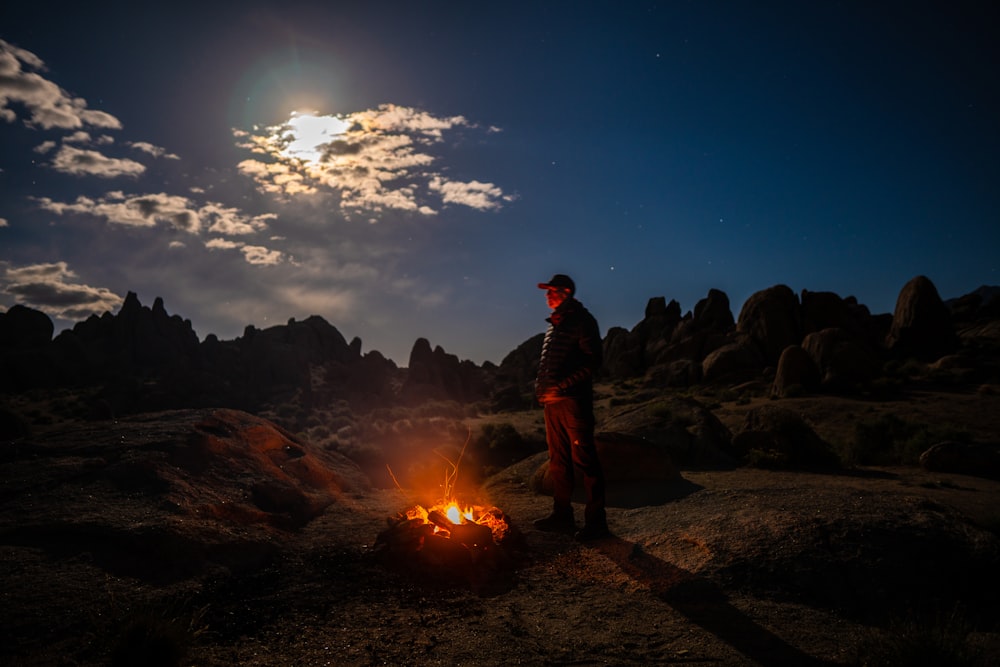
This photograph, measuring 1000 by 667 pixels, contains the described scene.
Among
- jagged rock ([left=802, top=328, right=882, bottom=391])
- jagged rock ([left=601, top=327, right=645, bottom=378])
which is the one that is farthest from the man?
jagged rock ([left=601, top=327, right=645, bottom=378])

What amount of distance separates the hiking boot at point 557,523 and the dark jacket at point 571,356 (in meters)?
1.55

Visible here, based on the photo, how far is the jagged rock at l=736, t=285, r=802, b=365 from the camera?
3872 centimetres

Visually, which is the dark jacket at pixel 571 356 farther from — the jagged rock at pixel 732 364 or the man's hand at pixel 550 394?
the jagged rock at pixel 732 364

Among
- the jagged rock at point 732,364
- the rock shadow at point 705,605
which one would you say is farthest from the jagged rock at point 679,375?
the rock shadow at point 705,605

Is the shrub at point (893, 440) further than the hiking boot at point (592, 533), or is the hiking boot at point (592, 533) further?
the shrub at point (893, 440)

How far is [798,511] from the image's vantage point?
18.0 ft

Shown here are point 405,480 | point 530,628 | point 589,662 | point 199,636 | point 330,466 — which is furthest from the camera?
point 405,480

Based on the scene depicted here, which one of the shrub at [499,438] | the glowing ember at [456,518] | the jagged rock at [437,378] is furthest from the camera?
the jagged rock at [437,378]

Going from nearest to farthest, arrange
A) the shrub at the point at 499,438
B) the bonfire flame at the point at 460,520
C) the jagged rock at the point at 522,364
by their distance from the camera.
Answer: the bonfire flame at the point at 460,520
the shrub at the point at 499,438
the jagged rock at the point at 522,364

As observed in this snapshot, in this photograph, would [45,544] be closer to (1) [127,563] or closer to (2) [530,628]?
(1) [127,563]

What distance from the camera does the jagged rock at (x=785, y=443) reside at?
1138 cm

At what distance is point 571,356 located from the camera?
21.0 feet

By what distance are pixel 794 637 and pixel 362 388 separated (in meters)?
55.0

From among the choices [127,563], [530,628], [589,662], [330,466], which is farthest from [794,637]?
[330,466]
